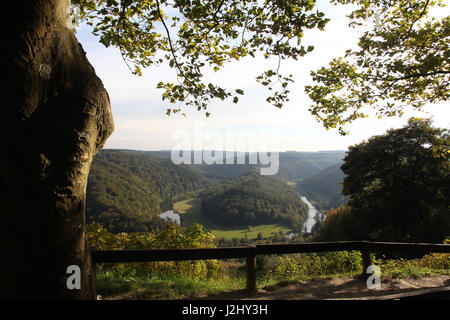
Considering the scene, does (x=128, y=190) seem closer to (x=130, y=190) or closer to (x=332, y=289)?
(x=130, y=190)

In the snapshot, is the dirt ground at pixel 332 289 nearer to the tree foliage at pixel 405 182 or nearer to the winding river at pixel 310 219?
the tree foliage at pixel 405 182

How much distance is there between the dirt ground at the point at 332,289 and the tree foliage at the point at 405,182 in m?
15.0

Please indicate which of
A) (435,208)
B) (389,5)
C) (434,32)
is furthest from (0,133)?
(435,208)

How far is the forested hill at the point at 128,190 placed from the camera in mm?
72188

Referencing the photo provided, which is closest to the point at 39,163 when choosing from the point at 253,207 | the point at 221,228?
the point at 221,228

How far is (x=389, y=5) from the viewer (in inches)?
256

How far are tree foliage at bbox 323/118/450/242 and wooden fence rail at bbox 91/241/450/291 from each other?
15.2 m

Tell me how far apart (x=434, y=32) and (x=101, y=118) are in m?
9.00

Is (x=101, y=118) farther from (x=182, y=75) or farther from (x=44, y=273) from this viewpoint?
(x=182, y=75)

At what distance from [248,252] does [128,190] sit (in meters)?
117

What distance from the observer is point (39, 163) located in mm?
1901

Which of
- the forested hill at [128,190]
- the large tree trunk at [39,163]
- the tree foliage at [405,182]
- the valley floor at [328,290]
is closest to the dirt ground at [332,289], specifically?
the valley floor at [328,290]

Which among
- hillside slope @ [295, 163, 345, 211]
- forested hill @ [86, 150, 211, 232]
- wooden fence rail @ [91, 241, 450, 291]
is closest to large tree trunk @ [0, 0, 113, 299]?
wooden fence rail @ [91, 241, 450, 291]
